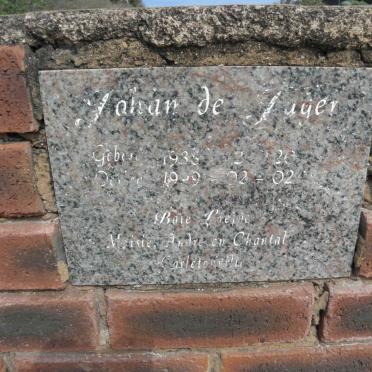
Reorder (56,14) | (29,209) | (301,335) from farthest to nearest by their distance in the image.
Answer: (301,335)
(29,209)
(56,14)

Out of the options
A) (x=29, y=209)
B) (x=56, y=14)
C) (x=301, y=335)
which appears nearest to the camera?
(x=56, y=14)

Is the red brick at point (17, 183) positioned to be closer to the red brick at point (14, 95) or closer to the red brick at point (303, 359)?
the red brick at point (14, 95)

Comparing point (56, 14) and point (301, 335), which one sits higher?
point (56, 14)

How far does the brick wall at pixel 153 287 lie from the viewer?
791 millimetres

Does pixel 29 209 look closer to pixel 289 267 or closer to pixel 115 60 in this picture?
pixel 115 60

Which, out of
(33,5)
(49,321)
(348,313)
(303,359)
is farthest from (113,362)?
(33,5)

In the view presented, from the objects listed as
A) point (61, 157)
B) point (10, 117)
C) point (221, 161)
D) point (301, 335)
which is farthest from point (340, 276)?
point (10, 117)

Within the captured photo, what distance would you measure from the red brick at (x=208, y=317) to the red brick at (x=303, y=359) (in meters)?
0.04

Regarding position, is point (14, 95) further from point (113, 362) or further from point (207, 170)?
point (113, 362)

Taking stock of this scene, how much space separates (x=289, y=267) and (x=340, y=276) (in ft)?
0.45

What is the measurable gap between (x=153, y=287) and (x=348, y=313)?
50 centimetres

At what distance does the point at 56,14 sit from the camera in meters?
0.78

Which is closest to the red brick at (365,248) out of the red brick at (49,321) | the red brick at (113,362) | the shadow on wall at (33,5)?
the red brick at (113,362)

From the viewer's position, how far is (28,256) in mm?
929
